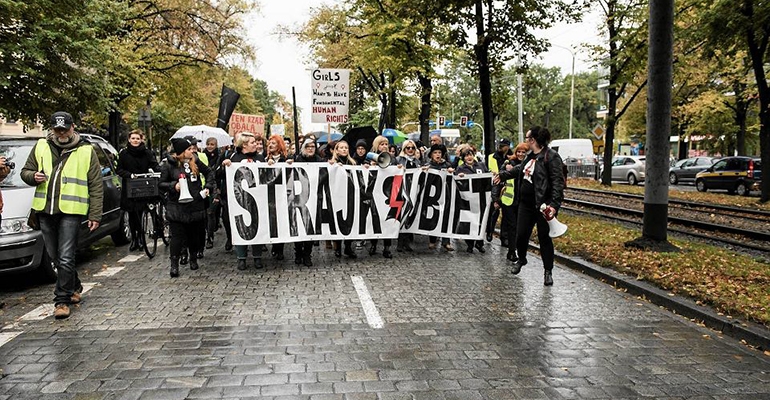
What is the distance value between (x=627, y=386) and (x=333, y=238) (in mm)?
5550

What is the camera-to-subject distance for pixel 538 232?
7.63 metres

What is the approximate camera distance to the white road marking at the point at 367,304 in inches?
228

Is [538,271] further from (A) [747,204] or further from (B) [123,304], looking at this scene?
(A) [747,204]

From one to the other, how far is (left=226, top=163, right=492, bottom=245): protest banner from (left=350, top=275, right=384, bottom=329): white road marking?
1.43m

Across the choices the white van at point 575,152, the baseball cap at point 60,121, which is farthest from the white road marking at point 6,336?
the white van at point 575,152


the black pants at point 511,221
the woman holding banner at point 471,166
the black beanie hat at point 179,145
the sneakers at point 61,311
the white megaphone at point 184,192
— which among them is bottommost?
the sneakers at point 61,311

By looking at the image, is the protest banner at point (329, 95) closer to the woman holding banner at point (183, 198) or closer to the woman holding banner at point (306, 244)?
the woman holding banner at point (306, 244)

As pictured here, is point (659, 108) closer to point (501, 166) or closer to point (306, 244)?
point (501, 166)

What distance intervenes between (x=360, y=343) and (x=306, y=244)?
4090 millimetres

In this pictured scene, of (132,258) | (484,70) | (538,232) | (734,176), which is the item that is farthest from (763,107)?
(132,258)

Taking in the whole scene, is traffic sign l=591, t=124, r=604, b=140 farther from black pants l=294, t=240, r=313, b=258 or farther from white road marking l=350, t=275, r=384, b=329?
white road marking l=350, t=275, r=384, b=329

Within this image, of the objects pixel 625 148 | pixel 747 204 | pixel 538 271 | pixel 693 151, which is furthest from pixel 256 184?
pixel 625 148

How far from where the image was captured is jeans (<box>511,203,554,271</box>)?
761cm

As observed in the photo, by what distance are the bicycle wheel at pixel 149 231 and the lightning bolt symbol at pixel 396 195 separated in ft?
12.7
